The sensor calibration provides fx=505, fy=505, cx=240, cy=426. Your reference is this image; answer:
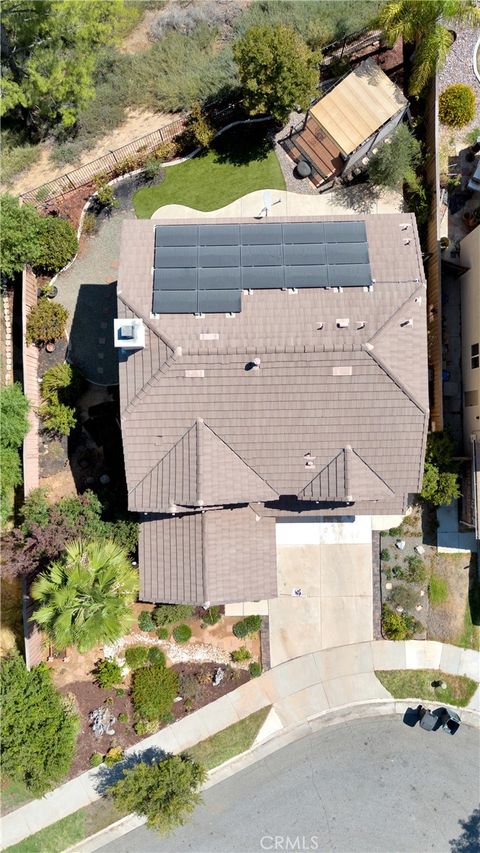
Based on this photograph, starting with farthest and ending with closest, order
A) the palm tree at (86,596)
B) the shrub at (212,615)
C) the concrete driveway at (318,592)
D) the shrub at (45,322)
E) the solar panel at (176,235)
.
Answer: the concrete driveway at (318,592), the shrub at (212,615), the shrub at (45,322), the solar panel at (176,235), the palm tree at (86,596)

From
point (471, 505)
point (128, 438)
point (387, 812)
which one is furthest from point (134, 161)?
point (387, 812)

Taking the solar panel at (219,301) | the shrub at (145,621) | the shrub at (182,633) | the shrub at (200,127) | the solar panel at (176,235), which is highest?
the shrub at (200,127)

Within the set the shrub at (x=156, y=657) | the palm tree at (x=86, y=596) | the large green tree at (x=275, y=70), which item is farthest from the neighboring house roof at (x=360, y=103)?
the shrub at (x=156, y=657)

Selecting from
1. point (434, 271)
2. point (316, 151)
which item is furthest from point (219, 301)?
point (434, 271)

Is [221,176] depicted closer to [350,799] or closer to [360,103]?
[360,103]

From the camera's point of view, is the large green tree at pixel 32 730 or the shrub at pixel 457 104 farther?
the shrub at pixel 457 104

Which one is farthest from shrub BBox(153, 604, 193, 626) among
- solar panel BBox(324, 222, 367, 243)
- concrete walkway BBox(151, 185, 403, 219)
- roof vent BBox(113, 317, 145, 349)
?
concrete walkway BBox(151, 185, 403, 219)

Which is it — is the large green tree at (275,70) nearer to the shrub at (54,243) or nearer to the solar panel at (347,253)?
the solar panel at (347,253)
